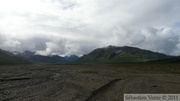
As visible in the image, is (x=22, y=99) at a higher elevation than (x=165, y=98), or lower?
lower

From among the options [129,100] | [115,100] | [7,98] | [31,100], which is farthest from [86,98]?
[129,100]

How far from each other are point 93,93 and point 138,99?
15769 mm

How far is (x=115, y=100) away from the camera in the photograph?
83.2 feet

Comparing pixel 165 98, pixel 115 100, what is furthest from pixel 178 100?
pixel 115 100

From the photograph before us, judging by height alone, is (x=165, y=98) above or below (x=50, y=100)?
above

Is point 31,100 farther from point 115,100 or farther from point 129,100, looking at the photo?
point 129,100

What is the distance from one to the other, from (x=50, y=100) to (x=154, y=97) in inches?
522

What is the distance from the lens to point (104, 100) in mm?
25703

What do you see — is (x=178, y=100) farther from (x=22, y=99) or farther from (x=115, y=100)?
(x=22, y=99)

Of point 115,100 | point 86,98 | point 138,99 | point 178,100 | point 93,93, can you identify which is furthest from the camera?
point 93,93

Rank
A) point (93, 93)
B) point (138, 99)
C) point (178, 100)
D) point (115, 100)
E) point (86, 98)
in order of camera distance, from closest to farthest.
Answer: point (138, 99) < point (178, 100) < point (115, 100) < point (86, 98) < point (93, 93)

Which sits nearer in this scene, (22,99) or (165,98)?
(165,98)

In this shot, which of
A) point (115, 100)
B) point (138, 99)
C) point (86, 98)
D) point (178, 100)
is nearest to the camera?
point (138, 99)

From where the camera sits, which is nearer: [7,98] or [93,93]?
[7,98]
